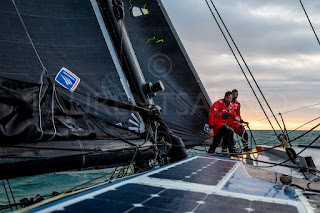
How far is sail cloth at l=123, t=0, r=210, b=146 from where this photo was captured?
7176 mm

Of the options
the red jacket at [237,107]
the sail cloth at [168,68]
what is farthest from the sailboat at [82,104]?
the sail cloth at [168,68]

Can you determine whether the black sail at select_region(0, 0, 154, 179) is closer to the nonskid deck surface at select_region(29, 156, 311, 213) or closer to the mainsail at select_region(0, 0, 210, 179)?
the mainsail at select_region(0, 0, 210, 179)

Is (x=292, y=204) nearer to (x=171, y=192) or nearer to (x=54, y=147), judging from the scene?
(x=171, y=192)

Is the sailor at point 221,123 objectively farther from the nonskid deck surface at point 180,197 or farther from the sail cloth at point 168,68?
the nonskid deck surface at point 180,197

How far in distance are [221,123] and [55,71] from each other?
341 cm

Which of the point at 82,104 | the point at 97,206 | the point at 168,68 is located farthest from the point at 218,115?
the point at 97,206

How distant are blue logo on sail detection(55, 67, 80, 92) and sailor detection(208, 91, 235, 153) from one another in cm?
292

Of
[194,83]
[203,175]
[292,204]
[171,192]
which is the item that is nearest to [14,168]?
[171,192]

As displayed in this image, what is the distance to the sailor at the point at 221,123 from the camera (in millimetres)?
5321

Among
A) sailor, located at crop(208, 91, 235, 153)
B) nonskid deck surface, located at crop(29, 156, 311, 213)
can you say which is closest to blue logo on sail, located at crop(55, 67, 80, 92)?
nonskid deck surface, located at crop(29, 156, 311, 213)

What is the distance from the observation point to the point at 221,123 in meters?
5.56

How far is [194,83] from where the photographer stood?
778cm

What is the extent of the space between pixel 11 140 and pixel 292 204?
6.78 ft

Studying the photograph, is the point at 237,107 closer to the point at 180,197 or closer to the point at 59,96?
the point at 59,96
